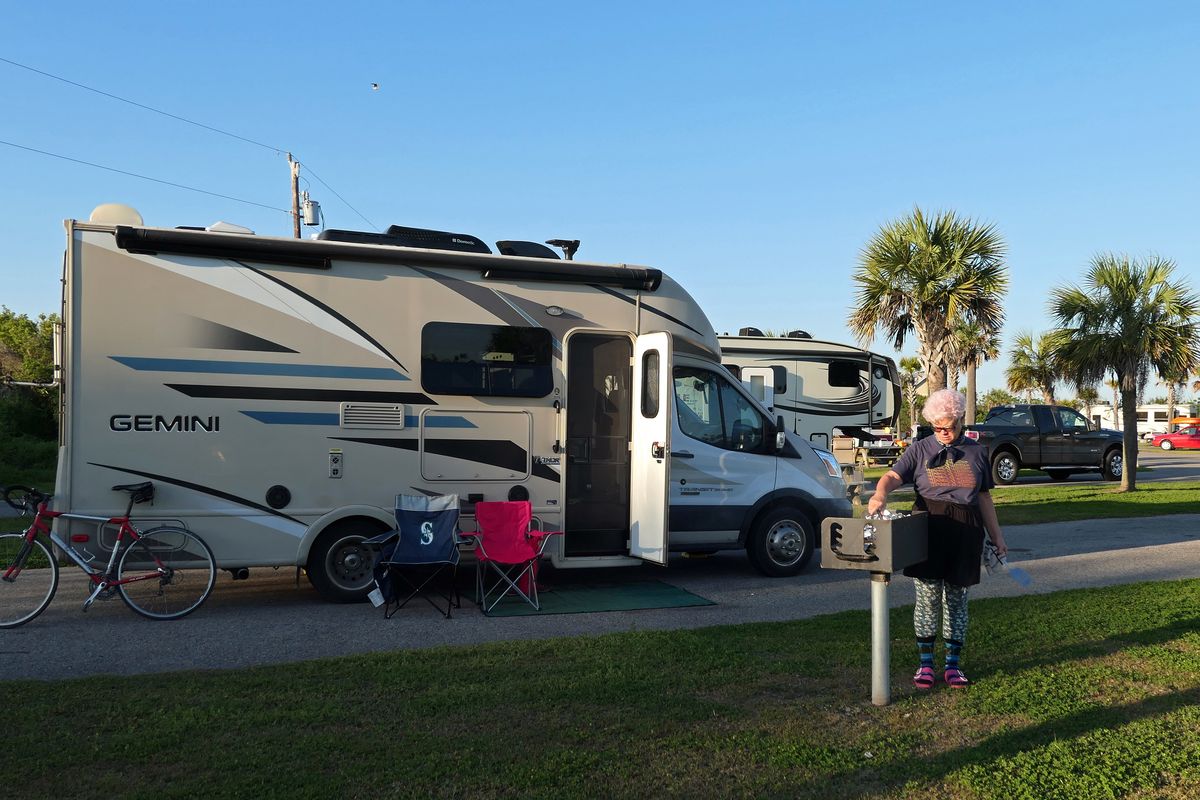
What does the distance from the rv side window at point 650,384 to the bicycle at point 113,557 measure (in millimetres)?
3894

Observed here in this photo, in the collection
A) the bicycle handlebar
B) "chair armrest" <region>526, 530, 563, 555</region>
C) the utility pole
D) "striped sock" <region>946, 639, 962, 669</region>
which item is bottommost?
"striped sock" <region>946, 639, 962, 669</region>

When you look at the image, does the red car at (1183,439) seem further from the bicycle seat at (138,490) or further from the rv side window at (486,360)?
the bicycle seat at (138,490)

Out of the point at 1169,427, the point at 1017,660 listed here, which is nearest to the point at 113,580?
the point at 1017,660

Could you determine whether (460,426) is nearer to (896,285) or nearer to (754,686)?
(754,686)

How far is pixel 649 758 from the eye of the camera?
175 inches

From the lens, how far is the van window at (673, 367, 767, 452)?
31.0 ft

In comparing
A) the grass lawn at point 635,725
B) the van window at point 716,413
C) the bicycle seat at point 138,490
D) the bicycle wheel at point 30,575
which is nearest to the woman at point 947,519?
the grass lawn at point 635,725

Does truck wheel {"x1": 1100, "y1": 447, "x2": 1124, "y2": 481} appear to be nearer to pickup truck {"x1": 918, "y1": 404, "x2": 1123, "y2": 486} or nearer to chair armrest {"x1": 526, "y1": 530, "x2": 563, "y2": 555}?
pickup truck {"x1": 918, "y1": 404, "x2": 1123, "y2": 486}

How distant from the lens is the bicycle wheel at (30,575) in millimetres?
7406

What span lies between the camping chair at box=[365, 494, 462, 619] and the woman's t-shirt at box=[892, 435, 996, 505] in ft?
12.2

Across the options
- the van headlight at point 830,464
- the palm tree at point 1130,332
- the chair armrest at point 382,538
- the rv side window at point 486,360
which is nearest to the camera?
the chair armrest at point 382,538

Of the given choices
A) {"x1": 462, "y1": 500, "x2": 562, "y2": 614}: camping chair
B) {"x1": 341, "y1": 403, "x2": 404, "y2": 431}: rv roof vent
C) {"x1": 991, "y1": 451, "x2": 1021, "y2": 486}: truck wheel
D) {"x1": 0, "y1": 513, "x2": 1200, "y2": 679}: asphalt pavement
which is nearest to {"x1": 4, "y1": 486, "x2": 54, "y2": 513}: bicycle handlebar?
{"x1": 0, "y1": 513, "x2": 1200, "y2": 679}: asphalt pavement

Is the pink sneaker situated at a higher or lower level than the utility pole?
lower

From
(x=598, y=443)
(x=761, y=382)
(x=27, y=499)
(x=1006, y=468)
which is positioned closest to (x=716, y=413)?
(x=598, y=443)
